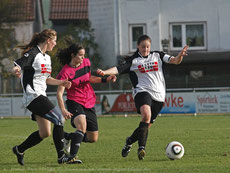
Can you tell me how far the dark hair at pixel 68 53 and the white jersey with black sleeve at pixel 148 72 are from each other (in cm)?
90

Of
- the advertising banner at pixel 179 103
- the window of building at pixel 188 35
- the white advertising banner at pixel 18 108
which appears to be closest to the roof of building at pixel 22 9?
the window of building at pixel 188 35

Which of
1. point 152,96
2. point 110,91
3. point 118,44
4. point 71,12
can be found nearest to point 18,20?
point 71,12

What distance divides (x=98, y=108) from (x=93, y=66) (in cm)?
960

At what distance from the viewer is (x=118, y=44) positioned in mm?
35594

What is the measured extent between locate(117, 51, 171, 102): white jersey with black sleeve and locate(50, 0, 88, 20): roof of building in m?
36.4

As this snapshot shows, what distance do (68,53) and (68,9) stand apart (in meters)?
37.8

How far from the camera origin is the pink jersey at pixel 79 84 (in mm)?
9180

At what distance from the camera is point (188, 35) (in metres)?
35.5

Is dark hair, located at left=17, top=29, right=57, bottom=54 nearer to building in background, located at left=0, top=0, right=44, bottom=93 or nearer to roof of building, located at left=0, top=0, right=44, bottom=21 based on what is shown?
building in background, located at left=0, top=0, right=44, bottom=93

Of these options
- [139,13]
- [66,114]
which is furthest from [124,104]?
[66,114]

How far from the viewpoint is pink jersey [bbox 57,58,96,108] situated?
918cm

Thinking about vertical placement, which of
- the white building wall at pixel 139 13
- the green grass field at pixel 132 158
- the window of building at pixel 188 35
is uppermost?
the white building wall at pixel 139 13

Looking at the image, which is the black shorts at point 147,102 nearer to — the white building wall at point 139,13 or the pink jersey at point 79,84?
the pink jersey at point 79,84

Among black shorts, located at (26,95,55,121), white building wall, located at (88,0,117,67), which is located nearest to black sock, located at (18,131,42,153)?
black shorts, located at (26,95,55,121)
